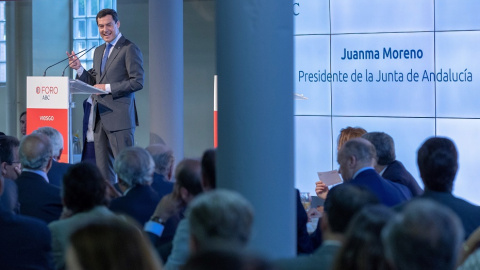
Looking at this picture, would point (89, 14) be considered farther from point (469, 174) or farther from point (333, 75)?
point (469, 174)

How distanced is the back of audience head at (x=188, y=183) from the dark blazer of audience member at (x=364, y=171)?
1.12 m

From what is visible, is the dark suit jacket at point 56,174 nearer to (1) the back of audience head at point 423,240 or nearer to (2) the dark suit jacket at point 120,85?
(2) the dark suit jacket at point 120,85

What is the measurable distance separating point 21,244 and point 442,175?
81.1 inches

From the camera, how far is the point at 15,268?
3.45 m

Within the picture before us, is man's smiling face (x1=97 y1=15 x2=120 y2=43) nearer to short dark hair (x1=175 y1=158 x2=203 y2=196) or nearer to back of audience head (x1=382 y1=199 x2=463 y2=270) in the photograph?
short dark hair (x1=175 y1=158 x2=203 y2=196)

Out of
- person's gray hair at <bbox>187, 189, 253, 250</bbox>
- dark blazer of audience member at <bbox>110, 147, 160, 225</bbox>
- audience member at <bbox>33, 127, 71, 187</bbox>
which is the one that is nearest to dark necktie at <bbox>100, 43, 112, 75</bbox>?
audience member at <bbox>33, 127, 71, 187</bbox>

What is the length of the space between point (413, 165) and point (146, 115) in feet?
16.6

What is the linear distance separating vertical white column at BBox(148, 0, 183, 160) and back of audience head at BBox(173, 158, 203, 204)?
4.91m

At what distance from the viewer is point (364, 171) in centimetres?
484

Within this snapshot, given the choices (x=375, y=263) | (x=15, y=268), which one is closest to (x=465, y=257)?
(x=375, y=263)

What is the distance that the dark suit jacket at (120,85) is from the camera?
7180 mm

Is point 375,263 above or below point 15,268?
above

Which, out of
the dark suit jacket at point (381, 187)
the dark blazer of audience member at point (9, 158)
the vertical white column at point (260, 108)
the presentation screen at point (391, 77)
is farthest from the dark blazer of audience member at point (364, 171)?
the presentation screen at point (391, 77)

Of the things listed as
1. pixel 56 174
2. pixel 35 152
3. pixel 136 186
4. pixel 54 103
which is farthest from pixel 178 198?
pixel 54 103
